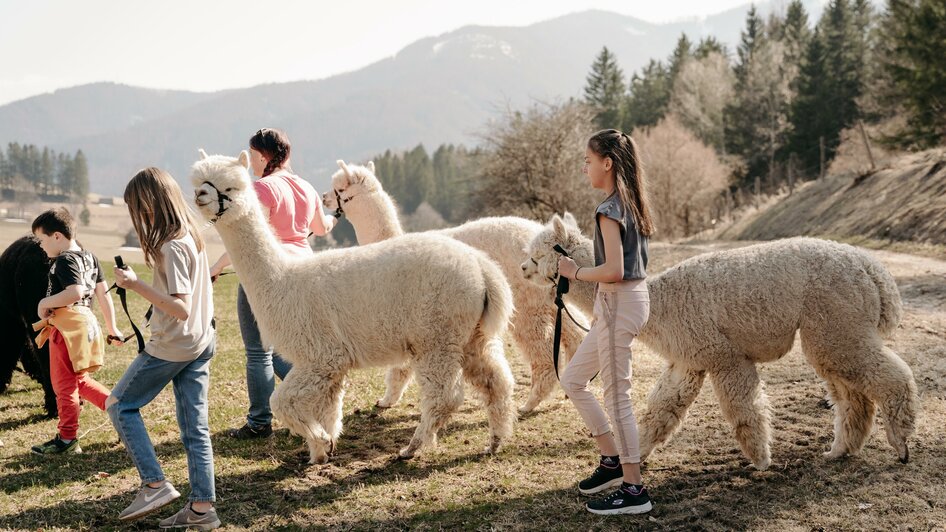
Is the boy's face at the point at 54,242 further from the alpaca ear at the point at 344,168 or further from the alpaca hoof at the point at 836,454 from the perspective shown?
the alpaca hoof at the point at 836,454

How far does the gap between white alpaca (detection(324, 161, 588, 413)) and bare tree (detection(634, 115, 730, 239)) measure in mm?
33452

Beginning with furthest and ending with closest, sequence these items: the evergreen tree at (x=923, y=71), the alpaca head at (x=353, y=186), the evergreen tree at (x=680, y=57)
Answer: the evergreen tree at (x=680, y=57) → the evergreen tree at (x=923, y=71) → the alpaca head at (x=353, y=186)

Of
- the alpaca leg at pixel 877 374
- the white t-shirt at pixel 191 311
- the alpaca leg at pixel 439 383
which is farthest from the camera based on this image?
the alpaca leg at pixel 439 383

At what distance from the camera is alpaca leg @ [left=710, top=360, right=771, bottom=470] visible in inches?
178

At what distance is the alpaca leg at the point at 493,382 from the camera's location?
17.0 feet

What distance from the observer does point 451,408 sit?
4914 millimetres

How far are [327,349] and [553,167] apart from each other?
27.1 metres

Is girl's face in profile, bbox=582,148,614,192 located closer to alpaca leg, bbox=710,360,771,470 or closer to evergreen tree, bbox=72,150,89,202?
alpaca leg, bbox=710,360,771,470

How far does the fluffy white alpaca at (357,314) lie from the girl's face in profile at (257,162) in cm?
85

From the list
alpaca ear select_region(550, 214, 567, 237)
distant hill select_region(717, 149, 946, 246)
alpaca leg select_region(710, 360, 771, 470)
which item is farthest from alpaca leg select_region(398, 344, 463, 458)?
distant hill select_region(717, 149, 946, 246)

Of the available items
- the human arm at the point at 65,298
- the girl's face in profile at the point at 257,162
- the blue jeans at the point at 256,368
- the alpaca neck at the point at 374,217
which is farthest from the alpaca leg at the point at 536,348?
the human arm at the point at 65,298

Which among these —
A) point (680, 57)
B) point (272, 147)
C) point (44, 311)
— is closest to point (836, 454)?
point (272, 147)

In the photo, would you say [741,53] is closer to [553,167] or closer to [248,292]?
[553,167]

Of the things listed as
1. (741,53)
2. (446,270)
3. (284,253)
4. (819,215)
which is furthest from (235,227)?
(741,53)
